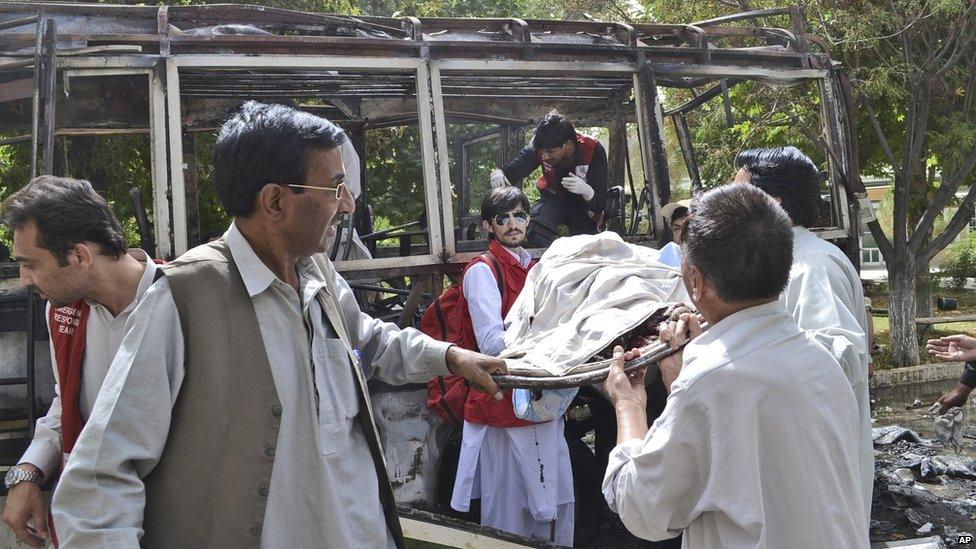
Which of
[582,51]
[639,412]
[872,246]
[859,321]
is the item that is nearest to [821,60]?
[582,51]

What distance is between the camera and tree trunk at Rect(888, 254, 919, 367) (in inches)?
527

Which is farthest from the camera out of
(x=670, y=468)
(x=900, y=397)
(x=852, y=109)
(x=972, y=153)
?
(x=972, y=153)

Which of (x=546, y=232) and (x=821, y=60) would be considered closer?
(x=546, y=232)

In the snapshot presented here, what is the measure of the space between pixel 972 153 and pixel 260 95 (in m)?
10.6

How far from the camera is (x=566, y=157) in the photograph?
5762 mm

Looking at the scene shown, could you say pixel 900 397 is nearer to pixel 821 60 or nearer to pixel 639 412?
pixel 821 60

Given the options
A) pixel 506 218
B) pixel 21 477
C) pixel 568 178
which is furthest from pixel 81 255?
pixel 568 178

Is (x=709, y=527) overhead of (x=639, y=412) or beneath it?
beneath

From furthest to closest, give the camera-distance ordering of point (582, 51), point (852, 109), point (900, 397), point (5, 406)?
point (900, 397) < point (852, 109) < point (582, 51) < point (5, 406)

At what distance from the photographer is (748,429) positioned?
75.7 inches

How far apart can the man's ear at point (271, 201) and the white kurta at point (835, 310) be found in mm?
1432

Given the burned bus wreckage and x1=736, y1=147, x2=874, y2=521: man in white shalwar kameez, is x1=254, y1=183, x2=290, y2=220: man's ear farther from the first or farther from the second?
the burned bus wreckage

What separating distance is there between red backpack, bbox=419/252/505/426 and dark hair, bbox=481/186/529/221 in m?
0.24

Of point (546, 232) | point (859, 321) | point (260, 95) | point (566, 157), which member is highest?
point (260, 95)
